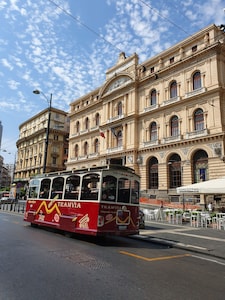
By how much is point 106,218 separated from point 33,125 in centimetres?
6790

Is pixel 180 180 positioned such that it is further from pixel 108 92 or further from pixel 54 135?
pixel 54 135

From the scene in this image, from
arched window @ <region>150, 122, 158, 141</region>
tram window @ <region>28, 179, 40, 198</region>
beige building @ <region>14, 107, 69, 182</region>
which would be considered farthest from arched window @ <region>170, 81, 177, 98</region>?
beige building @ <region>14, 107, 69, 182</region>

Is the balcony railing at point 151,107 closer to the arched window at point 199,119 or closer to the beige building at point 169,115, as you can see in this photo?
the beige building at point 169,115

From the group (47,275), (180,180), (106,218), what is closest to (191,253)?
(106,218)

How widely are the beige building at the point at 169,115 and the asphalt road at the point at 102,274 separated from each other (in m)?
21.2

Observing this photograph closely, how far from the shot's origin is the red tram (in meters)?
9.82

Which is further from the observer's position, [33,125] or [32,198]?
[33,125]

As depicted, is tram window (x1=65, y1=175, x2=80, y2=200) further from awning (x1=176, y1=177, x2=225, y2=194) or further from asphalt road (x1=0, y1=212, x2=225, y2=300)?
awning (x1=176, y1=177, x2=225, y2=194)

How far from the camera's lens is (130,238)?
11789 millimetres

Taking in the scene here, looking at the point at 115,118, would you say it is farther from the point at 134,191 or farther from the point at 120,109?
the point at 134,191

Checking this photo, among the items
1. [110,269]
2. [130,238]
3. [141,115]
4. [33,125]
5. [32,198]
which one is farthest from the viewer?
[33,125]

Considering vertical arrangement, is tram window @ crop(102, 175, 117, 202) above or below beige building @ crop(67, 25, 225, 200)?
below

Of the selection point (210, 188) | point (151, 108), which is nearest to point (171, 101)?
point (151, 108)

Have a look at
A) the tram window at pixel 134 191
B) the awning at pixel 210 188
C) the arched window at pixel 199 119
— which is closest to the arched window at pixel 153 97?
the arched window at pixel 199 119
